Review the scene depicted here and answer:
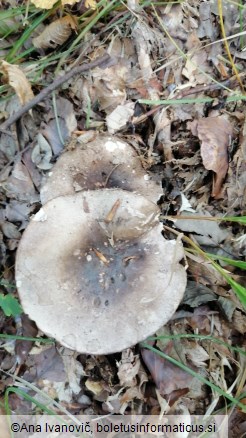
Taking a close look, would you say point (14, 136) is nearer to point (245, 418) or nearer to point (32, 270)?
point (32, 270)

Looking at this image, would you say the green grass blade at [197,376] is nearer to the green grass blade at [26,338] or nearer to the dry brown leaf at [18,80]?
the green grass blade at [26,338]

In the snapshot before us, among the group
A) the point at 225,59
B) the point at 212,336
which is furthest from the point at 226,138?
the point at 212,336

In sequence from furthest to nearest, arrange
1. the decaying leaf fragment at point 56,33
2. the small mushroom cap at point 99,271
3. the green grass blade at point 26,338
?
the decaying leaf fragment at point 56,33 → the green grass blade at point 26,338 → the small mushroom cap at point 99,271

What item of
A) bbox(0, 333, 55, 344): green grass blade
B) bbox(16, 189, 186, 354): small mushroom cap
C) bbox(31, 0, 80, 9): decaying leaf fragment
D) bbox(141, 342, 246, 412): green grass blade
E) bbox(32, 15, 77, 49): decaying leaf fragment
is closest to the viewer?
bbox(16, 189, 186, 354): small mushroom cap

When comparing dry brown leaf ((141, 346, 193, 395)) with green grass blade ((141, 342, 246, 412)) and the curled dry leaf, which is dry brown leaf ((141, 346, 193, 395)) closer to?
green grass blade ((141, 342, 246, 412))

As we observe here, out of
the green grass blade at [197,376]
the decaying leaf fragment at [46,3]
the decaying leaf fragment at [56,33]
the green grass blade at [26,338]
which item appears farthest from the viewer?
the decaying leaf fragment at [56,33]

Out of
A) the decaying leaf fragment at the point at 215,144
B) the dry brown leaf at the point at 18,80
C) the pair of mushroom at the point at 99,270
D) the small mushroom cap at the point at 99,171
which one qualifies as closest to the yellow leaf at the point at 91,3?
the dry brown leaf at the point at 18,80

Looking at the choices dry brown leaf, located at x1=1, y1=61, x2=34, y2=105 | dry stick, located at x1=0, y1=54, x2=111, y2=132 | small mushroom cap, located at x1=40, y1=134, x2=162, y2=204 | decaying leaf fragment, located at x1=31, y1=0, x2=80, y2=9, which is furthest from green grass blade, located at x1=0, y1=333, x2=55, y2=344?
decaying leaf fragment, located at x1=31, y1=0, x2=80, y2=9
